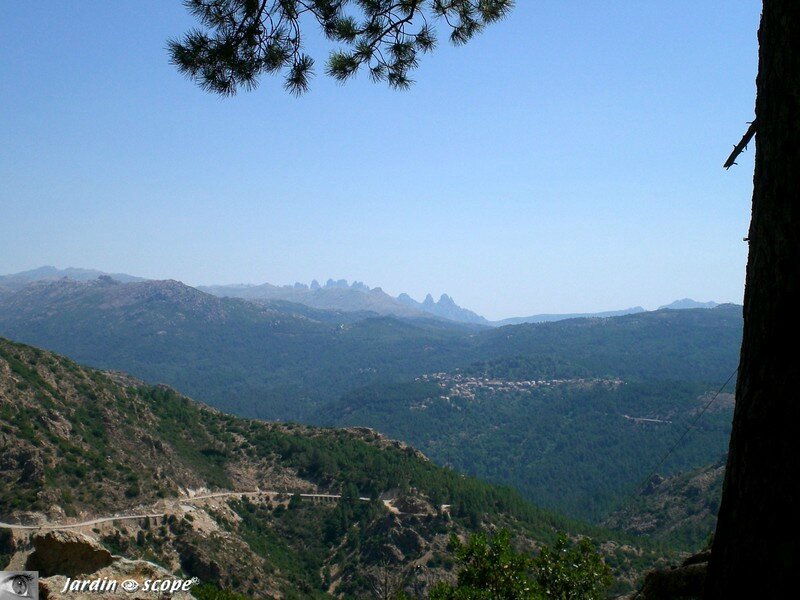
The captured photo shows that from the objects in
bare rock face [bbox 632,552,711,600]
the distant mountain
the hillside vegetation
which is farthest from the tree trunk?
the distant mountain

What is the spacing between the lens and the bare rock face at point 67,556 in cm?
959

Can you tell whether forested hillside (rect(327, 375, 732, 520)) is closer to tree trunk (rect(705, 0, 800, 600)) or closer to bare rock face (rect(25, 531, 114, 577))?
bare rock face (rect(25, 531, 114, 577))

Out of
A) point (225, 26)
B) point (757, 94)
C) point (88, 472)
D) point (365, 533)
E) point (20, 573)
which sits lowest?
point (365, 533)

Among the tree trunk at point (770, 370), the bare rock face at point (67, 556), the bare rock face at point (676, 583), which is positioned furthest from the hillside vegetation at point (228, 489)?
the tree trunk at point (770, 370)

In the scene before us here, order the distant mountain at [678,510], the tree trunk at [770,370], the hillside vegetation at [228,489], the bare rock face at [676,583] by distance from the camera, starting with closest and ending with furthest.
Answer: the tree trunk at [770,370] < the bare rock face at [676,583] < the hillside vegetation at [228,489] < the distant mountain at [678,510]

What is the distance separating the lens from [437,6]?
9.02 m

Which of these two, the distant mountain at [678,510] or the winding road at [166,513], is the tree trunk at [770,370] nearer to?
the winding road at [166,513]

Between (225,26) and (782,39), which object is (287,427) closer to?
(225,26)

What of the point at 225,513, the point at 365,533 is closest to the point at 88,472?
the point at 225,513

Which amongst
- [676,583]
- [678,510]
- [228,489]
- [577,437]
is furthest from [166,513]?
[577,437]

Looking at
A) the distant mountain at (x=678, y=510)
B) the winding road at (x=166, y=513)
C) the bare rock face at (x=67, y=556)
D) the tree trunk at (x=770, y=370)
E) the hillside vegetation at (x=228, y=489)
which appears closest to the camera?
the tree trunk at (x=770, y=370)

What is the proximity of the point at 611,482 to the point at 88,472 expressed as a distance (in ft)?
377

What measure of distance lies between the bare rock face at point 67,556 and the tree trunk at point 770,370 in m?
10.2

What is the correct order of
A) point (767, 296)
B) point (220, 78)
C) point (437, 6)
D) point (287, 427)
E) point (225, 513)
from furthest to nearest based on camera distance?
point (287, 427) → point (225, 513) → point (437, 6) → point (220, 78) → point (767, 296)
